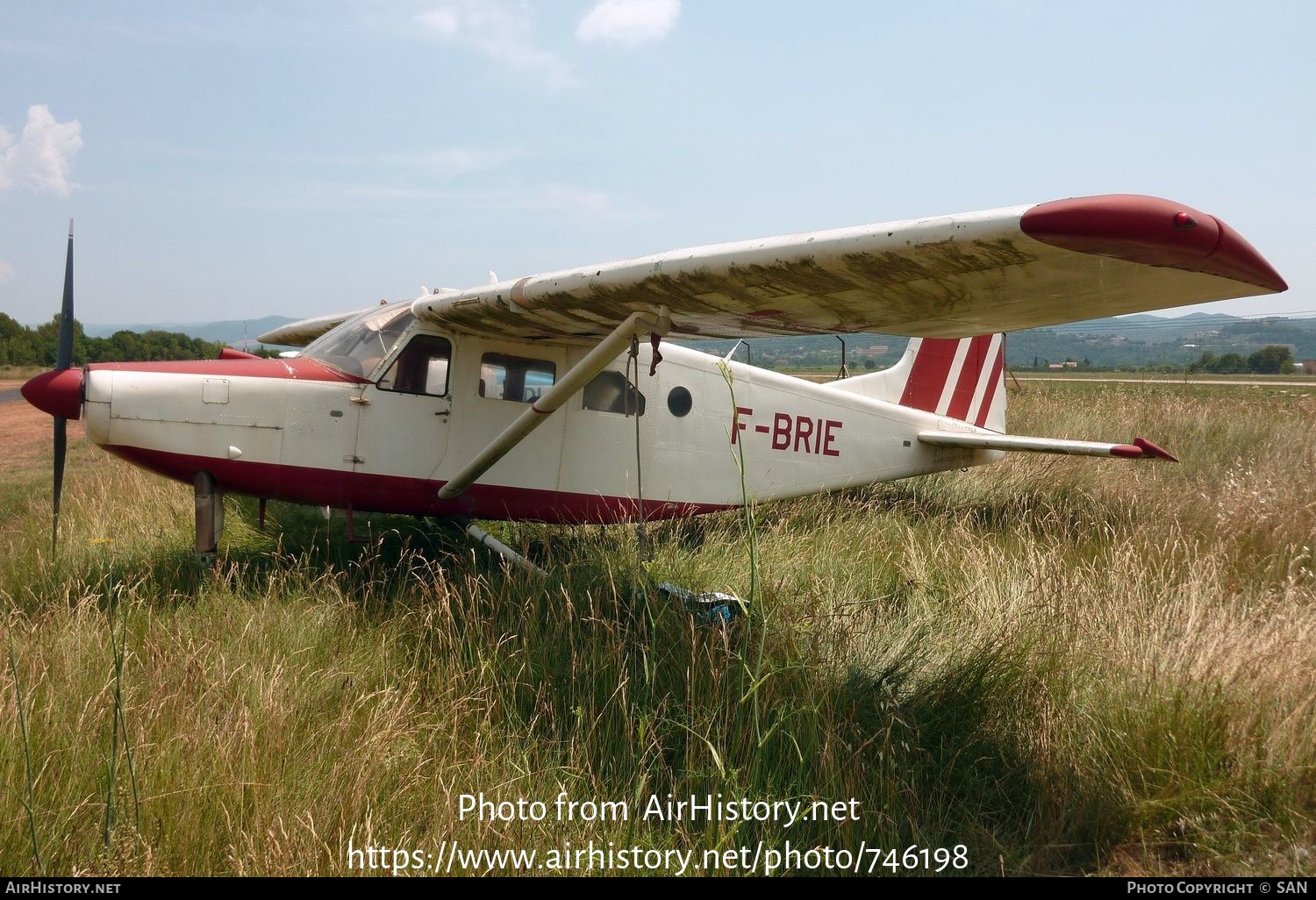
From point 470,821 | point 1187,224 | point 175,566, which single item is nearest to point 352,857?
point 470,821

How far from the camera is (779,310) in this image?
500 cm

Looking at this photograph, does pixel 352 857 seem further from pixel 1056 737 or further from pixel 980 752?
pixel 1056 737

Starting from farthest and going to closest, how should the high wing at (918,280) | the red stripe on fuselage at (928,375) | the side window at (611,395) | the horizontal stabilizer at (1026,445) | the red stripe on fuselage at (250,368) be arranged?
the red stripe on fuselage at (928,375), the horizontal stabilizer at (1026,445), the side window at (611,395), the red stripe on fuselage at (250,368), the high wing at (918,280)

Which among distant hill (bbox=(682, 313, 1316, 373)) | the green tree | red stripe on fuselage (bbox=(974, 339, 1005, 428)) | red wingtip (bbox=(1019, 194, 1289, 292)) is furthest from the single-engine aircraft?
distant hill (bbox=(682, 313, 1316, 373))

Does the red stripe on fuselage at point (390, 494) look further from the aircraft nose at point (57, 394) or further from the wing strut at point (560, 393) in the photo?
the aircraft nose at point (57, 394)

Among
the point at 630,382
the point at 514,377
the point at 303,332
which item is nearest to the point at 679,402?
the point at 630,382

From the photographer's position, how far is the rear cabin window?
649 cm

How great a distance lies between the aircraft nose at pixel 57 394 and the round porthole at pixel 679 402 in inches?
171

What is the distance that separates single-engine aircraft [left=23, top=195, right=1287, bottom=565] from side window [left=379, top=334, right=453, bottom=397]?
0.6 inches

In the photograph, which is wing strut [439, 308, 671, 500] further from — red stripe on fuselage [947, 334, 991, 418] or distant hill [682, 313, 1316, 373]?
distant hill [682, 313, 1316, 373]

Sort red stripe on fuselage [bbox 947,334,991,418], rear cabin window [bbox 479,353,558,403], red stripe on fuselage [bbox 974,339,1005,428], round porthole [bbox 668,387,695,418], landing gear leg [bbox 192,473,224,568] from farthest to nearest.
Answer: red stripe on fuselage [bbox 974,339,1005,428], red stripe on fuselage [bbox 947,334,991,418], round porthole [bbox 668,387,695,418], rear cabin window [bbox 479,353,558,403], landing gear leg [bbox 192,473,224,568]

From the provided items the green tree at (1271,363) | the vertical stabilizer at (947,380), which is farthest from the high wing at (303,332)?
the green tree at (1271,363)

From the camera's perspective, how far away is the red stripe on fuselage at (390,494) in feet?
18.7

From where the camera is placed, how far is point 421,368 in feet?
20.6
